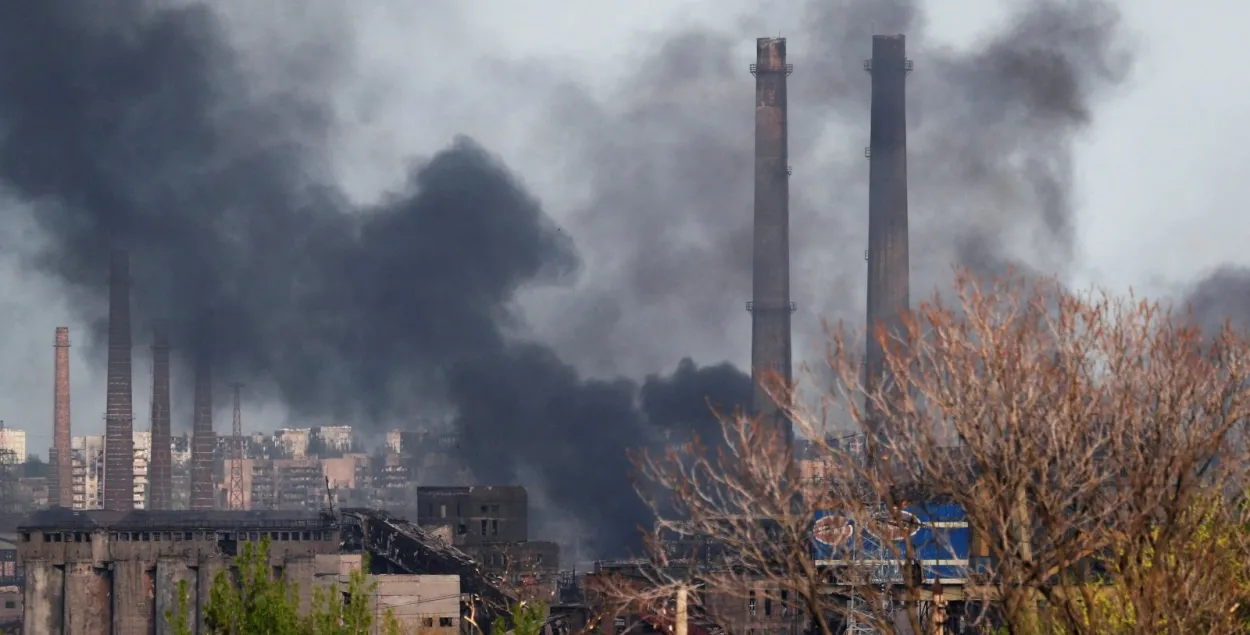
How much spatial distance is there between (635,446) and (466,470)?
33.4 feet

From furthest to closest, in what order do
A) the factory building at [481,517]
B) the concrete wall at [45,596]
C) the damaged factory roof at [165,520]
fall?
1. the factory building at [481,517]
2. the damaged factory roof at [165,520]
3. the concrete wall at [45,596]

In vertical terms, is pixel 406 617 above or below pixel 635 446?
below

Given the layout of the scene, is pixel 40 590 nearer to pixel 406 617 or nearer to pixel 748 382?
pixel 406 617

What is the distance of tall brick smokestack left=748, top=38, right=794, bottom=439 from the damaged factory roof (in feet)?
72.6

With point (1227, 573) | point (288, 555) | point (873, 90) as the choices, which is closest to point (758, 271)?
point (873, 90)

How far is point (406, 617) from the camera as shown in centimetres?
4934

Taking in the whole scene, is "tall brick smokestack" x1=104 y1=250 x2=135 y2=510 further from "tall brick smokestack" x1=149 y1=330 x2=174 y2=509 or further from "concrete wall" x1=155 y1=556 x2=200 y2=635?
"concrete wall" x1=155 y1=556 x2=200 y2=635

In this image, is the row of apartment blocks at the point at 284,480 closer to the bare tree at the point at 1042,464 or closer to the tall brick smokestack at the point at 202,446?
the tall brick smokestack at the point at 202,446

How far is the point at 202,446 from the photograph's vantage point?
105m

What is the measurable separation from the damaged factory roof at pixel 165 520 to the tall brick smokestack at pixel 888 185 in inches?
1066

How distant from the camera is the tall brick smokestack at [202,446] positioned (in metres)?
105

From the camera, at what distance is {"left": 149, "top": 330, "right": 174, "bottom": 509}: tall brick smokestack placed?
102 meters

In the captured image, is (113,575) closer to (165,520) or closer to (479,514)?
(479,514)

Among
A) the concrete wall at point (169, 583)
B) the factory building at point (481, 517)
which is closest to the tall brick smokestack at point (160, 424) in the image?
the factory building at point (481, 517)
